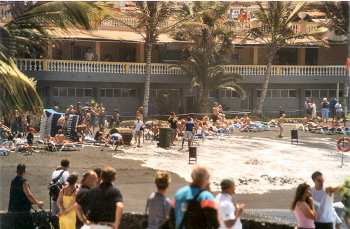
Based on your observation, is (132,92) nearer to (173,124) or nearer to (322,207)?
(173,124)

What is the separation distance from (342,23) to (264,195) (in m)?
6.82

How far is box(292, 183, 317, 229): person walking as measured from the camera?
26.0 feet

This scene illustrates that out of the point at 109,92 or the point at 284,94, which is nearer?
the point at 284,94

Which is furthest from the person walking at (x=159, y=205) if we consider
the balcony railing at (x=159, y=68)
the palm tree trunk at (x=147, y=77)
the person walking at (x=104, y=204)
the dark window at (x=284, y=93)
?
the dark window at (x=284, y=93)

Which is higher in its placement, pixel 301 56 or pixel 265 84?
pixel 301 56

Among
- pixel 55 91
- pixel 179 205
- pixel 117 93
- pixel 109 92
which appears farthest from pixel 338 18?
pixel 179 205

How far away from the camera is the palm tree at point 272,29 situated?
64.7 ft

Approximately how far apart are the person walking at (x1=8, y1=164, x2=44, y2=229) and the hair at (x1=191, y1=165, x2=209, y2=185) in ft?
11.4

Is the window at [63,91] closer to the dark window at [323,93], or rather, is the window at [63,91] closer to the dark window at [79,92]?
the dark window at [79,92]

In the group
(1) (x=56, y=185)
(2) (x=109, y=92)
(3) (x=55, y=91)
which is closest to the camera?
(1) (x=56, y=185)

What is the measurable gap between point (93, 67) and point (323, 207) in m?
15.7

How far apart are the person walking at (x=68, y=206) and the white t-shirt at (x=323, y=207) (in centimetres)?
270

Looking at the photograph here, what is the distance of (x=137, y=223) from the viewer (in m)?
11.9

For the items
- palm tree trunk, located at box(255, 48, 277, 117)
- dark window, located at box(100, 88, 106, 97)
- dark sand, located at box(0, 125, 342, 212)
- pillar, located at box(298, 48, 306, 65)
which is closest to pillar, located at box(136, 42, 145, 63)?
dark window, located at box(100, 88, 106, 97)
